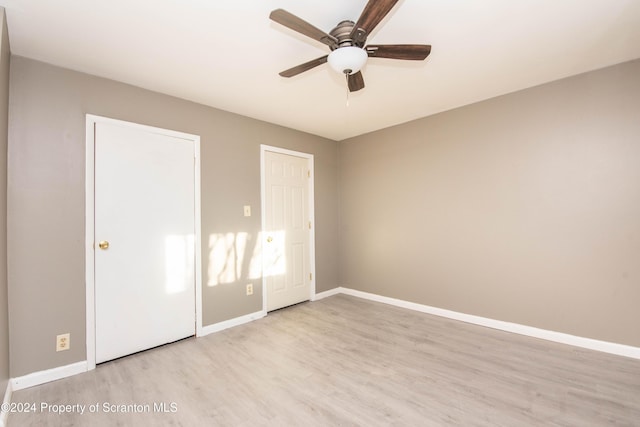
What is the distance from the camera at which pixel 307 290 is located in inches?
161

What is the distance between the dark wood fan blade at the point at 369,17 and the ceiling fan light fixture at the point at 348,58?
6cm

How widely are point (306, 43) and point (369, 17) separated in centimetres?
72

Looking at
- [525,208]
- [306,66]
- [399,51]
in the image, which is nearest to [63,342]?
[306,66]

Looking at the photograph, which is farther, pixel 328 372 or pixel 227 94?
pixel 227 94

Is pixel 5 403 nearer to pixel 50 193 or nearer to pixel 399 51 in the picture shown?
pixel 50 193

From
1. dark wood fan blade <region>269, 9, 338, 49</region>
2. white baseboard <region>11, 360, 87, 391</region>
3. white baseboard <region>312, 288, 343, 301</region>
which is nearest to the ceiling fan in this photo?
dark wood fan blade <region>269, 9, 338, 49</region>

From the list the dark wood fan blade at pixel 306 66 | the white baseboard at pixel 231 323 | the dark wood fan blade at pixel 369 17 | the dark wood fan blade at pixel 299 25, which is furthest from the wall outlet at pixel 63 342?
the dark wood fan blade at pixel 369 17

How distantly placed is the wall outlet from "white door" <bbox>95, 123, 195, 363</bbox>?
0.18 m

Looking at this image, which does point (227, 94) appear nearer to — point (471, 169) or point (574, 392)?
point (471, 169)

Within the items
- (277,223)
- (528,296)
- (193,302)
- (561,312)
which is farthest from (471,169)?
(193,302)

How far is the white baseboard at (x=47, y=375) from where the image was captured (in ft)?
6.61

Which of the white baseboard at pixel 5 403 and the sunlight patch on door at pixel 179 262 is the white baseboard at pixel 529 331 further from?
the white baseboard at pixel 5 403

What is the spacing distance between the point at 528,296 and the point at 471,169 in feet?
4.71

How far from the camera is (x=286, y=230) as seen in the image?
152 inches
